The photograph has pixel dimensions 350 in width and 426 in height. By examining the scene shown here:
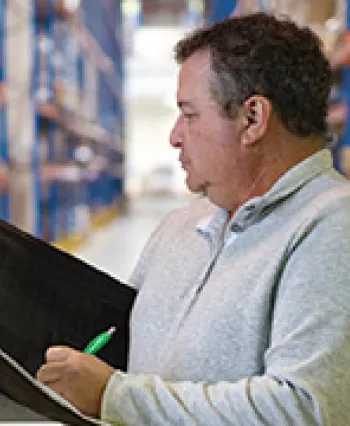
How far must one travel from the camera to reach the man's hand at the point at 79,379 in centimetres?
95

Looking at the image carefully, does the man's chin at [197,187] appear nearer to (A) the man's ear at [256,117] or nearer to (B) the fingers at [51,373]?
(A) the man's ear at [256,117]

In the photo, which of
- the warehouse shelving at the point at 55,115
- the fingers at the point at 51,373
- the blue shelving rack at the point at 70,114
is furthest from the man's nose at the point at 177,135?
the blue shelving rack at the point at 70,114

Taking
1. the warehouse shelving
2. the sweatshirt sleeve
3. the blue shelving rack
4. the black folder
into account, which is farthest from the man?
the blue shelving rack

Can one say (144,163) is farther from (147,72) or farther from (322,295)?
(322,295)

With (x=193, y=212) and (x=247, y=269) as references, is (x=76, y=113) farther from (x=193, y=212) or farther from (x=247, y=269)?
(x=247, y=269)

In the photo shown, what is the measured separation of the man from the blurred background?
0.18m

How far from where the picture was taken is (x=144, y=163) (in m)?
23.2

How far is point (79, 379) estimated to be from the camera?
955mm

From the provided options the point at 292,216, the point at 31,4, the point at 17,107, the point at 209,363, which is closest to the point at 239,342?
the point at 209,363

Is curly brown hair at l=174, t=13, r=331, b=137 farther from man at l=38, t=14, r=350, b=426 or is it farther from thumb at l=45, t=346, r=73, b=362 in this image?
thumb at l=45, t=346, r=73, b=362

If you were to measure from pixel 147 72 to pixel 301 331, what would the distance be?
67.8ft

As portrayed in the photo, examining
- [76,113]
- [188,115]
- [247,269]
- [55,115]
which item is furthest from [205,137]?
[76,113]

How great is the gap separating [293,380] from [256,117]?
0.37 m

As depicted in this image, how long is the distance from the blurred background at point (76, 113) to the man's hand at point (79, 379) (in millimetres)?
544
